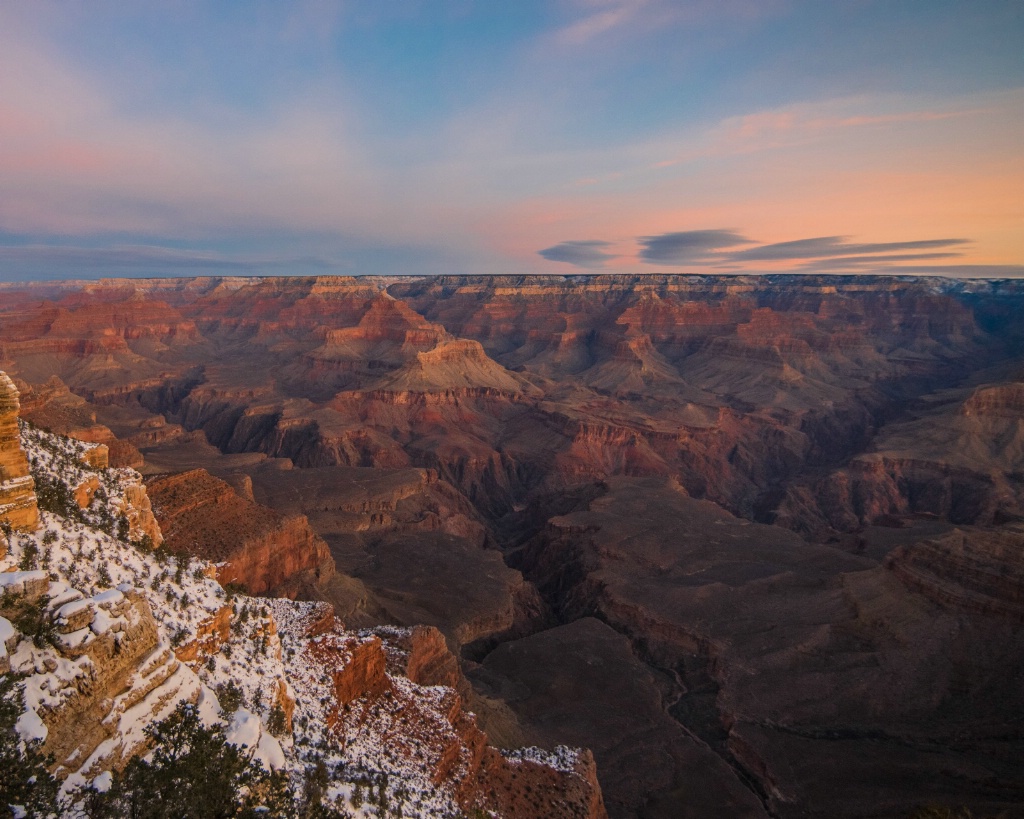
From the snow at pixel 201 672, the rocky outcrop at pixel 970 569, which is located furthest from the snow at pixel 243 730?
the rocky outcrop at pixel 970 569

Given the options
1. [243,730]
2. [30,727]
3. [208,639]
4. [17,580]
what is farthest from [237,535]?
[30,727]

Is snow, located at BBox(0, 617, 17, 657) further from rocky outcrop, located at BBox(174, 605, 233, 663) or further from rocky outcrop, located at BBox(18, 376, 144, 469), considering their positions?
rocky outcrop, located at BBox(18, 376, 144, 469)

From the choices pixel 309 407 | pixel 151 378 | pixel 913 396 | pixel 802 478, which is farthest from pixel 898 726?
pixel 151 378

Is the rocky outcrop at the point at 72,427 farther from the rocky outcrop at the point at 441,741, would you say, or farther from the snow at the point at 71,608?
the snow at the point at 71,608

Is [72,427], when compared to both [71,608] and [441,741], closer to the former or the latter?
[441,741]

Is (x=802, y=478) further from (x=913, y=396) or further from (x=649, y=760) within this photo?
(x=649, y=760)

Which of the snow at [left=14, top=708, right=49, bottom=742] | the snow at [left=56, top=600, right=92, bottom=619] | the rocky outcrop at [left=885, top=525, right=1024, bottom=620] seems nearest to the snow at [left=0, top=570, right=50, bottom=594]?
the snow at [left=56, top=600, right=92, bottom=619]

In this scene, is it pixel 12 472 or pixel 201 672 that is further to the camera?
pixel 201 672
